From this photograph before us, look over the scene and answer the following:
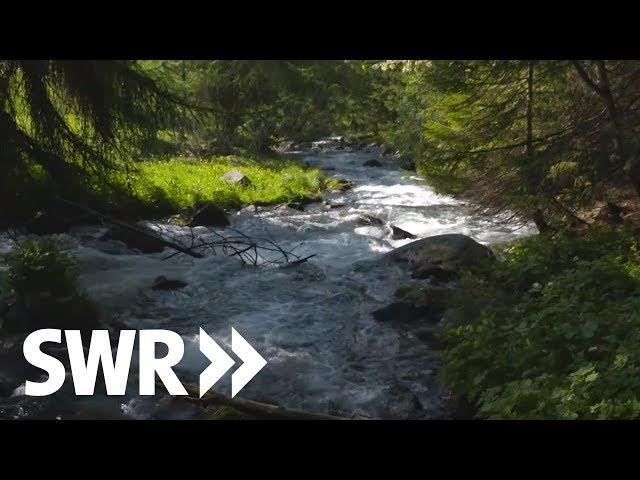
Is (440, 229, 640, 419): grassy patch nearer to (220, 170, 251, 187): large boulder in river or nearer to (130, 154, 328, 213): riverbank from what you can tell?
(130, 154, 328, 213): riverbank

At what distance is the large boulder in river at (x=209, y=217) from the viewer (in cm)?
1627

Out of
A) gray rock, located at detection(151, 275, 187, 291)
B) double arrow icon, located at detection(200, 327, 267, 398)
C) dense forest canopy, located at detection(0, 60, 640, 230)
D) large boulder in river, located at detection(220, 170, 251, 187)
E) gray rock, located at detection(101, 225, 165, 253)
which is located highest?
dense forest canopy, located at detection(0, 60, 640, 230)

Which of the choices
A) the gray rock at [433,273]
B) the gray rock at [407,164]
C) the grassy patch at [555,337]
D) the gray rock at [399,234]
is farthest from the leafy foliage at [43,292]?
the gray rock at [407,164]

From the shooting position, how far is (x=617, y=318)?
6215 mm

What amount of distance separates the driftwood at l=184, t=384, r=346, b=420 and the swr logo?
94mm

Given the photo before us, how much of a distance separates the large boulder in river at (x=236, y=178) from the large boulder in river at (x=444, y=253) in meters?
9.00

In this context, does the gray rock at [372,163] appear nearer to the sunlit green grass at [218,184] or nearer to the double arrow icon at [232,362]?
the sunlit green grass at [218,184]

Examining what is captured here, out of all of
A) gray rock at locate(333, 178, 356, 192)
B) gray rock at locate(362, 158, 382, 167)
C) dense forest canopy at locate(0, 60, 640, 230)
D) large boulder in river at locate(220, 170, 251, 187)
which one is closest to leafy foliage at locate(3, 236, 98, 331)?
dense forest canopy at locate(0, 60, 640, 230)

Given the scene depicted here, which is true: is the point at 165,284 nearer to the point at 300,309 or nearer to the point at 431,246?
the point at 300,309

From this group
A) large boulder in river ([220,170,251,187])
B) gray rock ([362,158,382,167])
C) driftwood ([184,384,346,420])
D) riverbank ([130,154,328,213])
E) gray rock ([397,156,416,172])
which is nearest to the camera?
driftwood ([184,384,346,420])

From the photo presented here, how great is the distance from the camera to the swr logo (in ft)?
23.0
